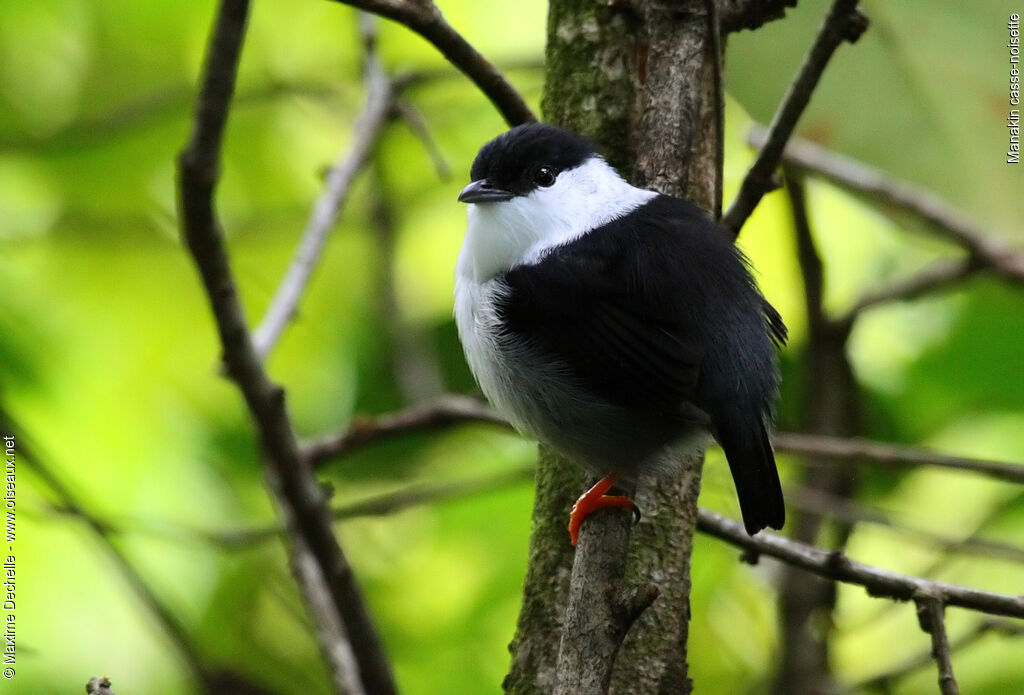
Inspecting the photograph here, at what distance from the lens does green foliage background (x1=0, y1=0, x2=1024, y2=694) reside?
363 centimetres

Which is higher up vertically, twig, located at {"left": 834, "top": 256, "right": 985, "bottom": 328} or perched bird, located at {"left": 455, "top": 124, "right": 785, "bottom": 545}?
twig, located at {"left": 834, "top": 256, "right": 985, "bottom": 328}

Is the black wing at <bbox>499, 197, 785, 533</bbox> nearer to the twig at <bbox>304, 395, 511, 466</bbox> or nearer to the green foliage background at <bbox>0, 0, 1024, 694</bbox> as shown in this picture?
the twig at <bbox>304, 395, 511, 466</bbox>

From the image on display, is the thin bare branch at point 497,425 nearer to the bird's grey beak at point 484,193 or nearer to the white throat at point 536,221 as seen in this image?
the white throat at point 536,221

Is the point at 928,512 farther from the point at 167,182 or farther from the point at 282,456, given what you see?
the point at 167,182

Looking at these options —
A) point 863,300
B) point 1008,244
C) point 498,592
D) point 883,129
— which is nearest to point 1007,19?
point 883,129

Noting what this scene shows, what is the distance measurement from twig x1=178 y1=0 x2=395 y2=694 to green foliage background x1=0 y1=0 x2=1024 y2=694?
0.68m

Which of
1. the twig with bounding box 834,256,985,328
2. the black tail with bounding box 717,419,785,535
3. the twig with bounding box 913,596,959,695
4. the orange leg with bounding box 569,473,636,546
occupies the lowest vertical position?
the twig with bounding box 913,596,959,695

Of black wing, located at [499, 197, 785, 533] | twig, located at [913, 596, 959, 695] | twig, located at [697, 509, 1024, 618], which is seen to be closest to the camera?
twig, located at [913, 596, 959, 695]

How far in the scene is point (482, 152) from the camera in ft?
10.3

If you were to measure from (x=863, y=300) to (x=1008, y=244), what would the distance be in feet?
1.68

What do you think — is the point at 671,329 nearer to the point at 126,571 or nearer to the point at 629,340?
the point at 629,340

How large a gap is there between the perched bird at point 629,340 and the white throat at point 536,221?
0.01 metres

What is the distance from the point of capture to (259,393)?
2713mm

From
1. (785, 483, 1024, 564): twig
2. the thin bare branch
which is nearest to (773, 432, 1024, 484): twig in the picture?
the thin bare branch
